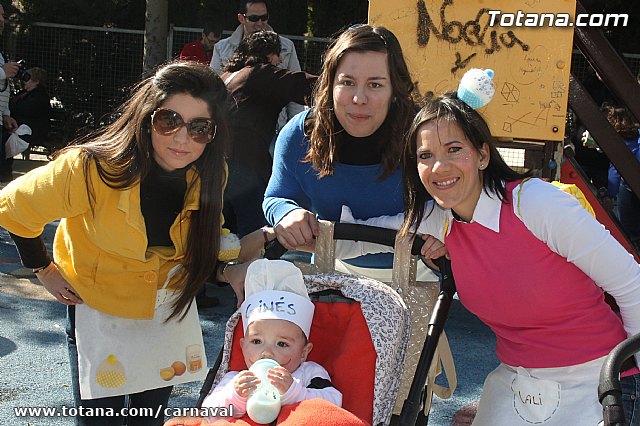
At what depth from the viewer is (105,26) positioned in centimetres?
1339

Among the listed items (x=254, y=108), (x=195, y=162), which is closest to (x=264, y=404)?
(x=195, y=162)

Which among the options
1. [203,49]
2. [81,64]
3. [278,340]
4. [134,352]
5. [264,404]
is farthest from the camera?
[81,64]

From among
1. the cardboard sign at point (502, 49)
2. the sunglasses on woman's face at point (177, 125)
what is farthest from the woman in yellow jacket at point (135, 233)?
the cardboard sign at point (502, 49)

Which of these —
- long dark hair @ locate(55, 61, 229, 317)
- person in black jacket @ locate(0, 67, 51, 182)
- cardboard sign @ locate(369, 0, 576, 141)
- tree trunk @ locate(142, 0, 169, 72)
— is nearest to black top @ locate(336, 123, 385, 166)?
long dark hair @ locate(55, 61, 229, 317)

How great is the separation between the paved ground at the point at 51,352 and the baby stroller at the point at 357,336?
1.55 metres

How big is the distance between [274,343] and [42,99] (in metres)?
9.74

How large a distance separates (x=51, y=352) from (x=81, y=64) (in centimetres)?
859

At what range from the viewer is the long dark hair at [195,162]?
2.76m

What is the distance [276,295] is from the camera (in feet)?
9.09

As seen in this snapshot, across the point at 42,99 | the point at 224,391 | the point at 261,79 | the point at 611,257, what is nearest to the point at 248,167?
the point at 261,79

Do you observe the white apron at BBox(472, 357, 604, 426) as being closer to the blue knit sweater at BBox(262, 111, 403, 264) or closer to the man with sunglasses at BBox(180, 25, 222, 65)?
the blue knit sweater at BBox(262, 111, 403, 264)

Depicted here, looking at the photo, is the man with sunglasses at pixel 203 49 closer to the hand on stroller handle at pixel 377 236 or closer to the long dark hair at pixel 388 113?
the long dark hair at pixel 388 113

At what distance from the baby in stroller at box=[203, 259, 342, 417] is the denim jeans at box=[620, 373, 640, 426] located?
0.90 meters

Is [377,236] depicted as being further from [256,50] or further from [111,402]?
[256,50]
